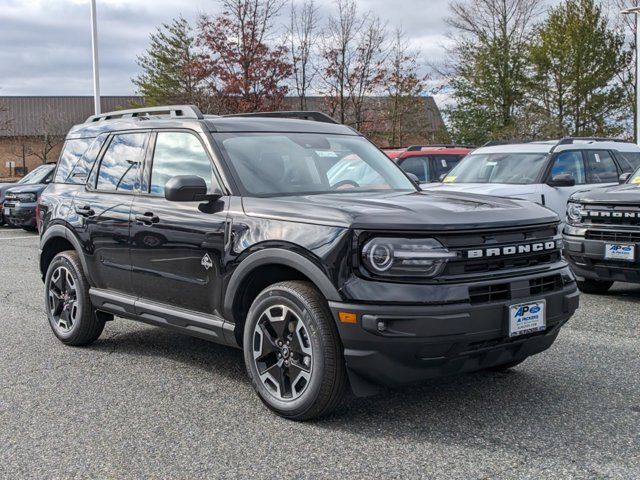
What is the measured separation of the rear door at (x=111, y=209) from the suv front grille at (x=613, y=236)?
481 centimetres

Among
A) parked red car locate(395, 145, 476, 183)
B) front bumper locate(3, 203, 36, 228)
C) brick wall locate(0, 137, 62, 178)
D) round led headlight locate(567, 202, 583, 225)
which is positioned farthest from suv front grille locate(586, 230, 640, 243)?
brick wall locate(0, 137, 62, 178)

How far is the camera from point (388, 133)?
99.9 feet

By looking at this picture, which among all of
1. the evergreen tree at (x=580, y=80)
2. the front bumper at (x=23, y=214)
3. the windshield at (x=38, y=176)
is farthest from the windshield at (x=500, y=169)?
the evergreen tree at (x=580, y=80)

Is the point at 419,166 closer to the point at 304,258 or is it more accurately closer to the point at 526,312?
the point at 526,312

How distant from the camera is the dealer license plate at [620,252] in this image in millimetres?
7402

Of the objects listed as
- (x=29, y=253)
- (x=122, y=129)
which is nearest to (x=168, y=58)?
(x=29, y=253)

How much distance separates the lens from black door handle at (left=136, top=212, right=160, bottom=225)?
5039mm

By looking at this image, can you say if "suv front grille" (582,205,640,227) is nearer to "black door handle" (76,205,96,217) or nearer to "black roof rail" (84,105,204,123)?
"black roof rail" (84,105,204,123)

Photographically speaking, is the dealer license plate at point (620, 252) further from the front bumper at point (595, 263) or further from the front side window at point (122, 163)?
the front side window at point (122, 163)

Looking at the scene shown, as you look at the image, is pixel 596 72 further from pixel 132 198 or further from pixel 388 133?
pixel 132 198

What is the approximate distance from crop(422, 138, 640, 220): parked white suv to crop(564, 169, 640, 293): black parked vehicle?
2153 millimetres

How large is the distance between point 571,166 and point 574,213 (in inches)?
126

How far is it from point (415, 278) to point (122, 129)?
3.02 meters

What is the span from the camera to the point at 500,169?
11.2 m
